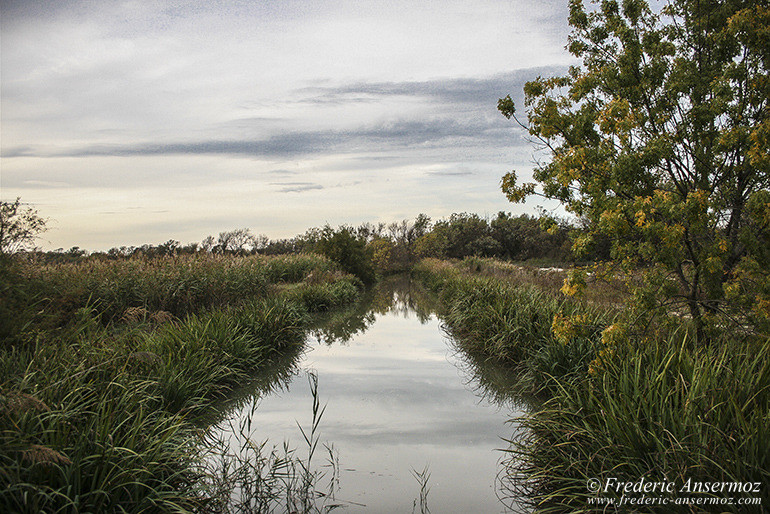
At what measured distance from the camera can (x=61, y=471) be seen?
3199 mm

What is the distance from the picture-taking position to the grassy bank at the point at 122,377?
3.36 metres

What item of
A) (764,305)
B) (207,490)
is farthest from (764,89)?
(207,490)

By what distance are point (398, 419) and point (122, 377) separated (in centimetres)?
375

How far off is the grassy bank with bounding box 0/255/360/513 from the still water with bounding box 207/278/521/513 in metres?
0.84

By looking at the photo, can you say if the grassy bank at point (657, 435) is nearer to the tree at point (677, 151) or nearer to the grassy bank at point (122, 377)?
the tree at point (677, 151)

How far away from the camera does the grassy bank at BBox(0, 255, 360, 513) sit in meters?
3.36

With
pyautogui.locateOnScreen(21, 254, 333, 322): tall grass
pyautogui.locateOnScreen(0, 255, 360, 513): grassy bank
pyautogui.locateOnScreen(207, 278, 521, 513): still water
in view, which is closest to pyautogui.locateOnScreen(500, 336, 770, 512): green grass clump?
pyautogui.locateOnScreen(207, 278, 521, 513): still water

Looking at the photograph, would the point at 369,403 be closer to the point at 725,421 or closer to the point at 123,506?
the point at 123,506

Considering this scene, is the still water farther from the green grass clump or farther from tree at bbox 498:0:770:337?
tree at bbox 498:0:770:337

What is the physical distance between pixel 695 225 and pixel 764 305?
1197 millimetres

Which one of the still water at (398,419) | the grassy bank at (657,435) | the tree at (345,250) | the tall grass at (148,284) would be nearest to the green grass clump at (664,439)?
the grassy bank at (657,435)

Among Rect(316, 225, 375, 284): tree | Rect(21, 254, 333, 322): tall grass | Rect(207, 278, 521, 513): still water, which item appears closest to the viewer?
Rect(207, 278, 521, 513): still water

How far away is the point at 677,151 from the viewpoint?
721cm

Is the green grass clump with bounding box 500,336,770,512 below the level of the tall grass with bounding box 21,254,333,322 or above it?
below
